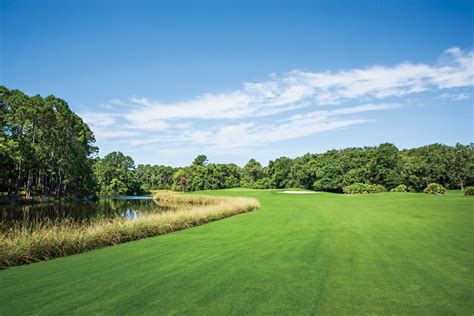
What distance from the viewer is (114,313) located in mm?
4336

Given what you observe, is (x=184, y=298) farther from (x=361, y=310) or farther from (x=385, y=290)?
(x=385, y=290)

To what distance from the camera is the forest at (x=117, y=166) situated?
123 ft

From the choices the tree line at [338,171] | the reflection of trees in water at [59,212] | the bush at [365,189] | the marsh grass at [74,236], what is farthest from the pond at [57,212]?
the tree line at [338,171]

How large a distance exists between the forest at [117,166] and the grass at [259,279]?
105ft

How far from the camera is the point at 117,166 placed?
262 feet

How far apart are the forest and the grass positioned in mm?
32021

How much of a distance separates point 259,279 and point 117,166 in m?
80.3

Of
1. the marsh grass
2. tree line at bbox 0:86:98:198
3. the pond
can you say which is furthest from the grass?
tree line at bbox 0:86:98:198

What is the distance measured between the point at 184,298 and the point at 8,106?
1709 inches

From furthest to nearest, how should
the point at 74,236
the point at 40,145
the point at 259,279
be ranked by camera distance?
the point at 40,145
the point at 74,236
the point at 259,279

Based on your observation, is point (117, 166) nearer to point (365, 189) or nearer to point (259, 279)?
point (365, 189)

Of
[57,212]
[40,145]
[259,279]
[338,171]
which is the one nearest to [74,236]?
[259,279]

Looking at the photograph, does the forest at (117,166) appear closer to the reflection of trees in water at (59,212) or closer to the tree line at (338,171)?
the tree line at (338,171)

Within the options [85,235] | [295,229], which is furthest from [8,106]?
[295,229]
